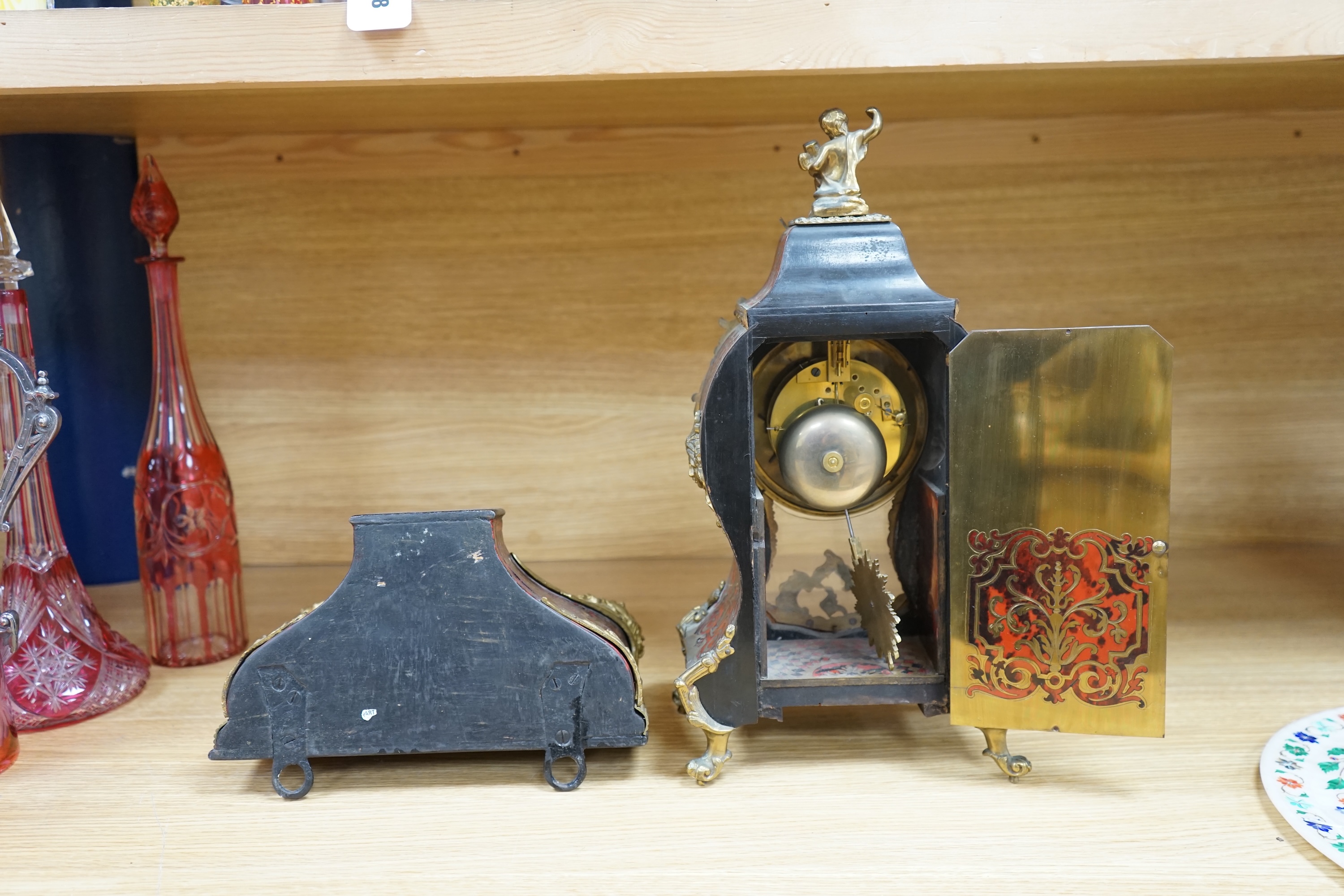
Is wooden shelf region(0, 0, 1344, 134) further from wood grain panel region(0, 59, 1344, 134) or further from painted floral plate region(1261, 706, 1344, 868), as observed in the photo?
painted floral plate region(1261, 706, 1344, 868)

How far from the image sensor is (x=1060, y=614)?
81 cm

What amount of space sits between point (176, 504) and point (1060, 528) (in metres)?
0.86

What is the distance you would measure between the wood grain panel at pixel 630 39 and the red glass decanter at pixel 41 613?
0.22m

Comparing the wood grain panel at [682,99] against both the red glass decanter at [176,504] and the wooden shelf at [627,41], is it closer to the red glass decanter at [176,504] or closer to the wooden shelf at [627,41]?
the wooden shelf at [627,41]

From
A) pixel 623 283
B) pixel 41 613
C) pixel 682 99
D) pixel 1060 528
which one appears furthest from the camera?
pixel 623 283

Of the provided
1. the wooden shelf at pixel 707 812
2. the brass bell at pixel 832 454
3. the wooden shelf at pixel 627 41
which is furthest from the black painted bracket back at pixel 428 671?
the wooden shelf at pixel 627 41

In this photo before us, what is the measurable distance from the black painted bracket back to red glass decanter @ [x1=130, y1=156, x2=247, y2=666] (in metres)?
0.30

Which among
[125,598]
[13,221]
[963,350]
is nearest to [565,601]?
[963,350]

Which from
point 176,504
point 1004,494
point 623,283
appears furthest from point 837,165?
point 176,504

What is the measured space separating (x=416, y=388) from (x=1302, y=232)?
1159mm

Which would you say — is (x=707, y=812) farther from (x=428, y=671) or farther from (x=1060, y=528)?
(x=1060, y=528)

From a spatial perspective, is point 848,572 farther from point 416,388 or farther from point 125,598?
point 125,598

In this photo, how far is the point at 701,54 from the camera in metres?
0.85

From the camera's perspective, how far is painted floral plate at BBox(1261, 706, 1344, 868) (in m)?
0.75
